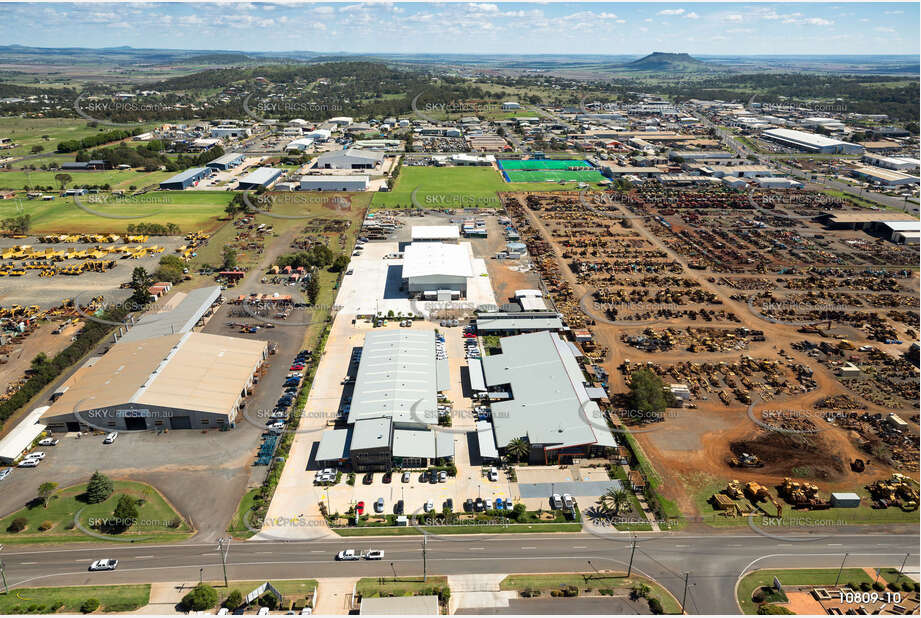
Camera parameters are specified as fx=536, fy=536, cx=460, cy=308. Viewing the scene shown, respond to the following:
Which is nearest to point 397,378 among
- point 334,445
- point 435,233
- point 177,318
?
point 334,445

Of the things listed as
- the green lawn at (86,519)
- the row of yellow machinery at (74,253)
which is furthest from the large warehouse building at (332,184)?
the green lawn at (86,519)

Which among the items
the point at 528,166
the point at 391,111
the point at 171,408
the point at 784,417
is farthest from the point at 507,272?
the point at 391,111

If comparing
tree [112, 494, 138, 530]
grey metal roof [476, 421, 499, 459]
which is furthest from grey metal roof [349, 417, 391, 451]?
tree [112, 494, 138, 530]

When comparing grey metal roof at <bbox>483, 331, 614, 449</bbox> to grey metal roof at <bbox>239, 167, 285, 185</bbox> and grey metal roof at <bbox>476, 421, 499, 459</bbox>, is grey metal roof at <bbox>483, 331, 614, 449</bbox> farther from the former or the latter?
grey metal roof at <bbox>239, 167, 285, 185</bbox>

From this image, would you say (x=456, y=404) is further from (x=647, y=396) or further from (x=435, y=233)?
(x=435, y=233)

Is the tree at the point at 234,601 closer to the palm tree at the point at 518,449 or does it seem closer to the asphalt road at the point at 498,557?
the asphalt road at the point at 498,557
